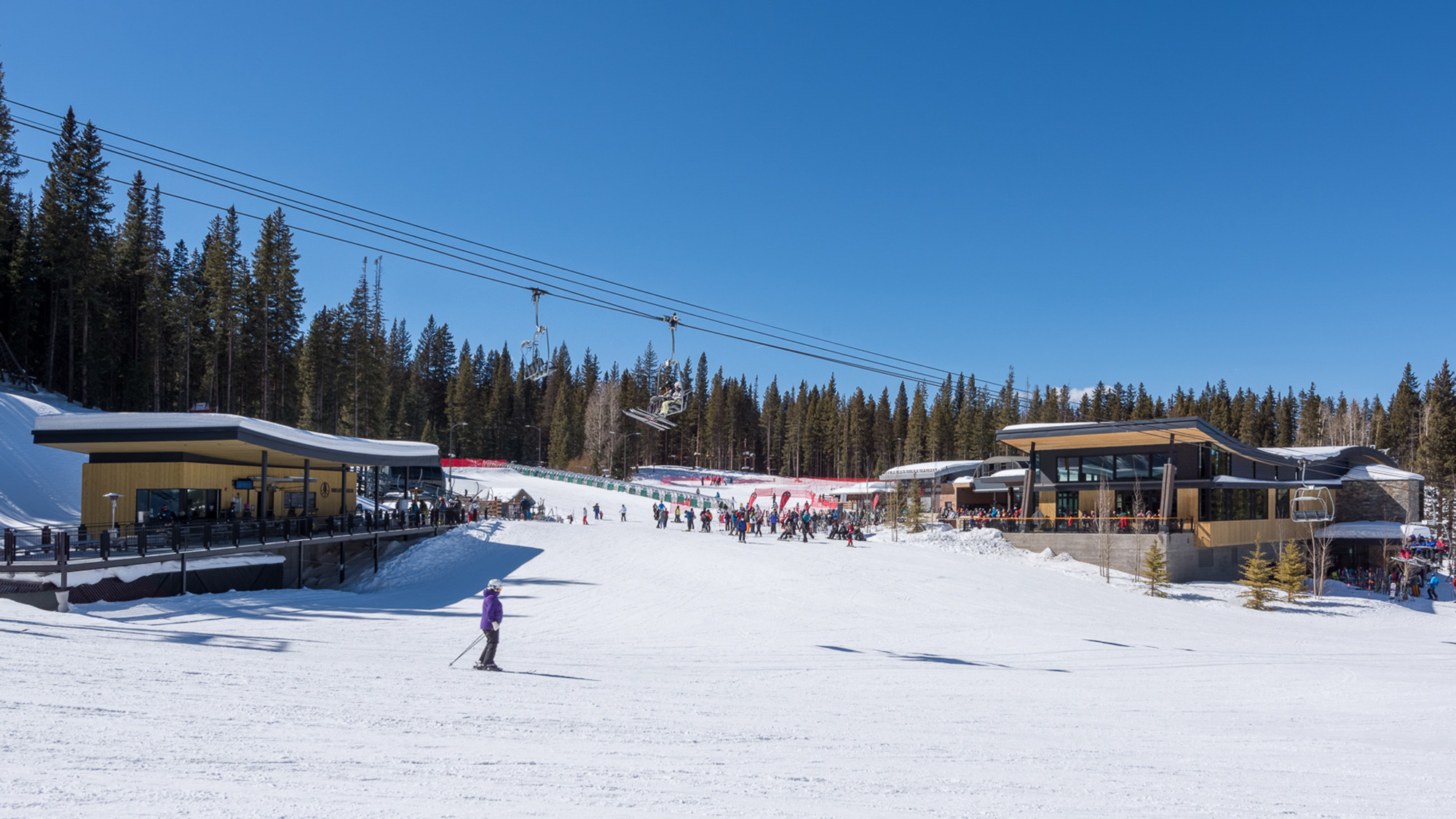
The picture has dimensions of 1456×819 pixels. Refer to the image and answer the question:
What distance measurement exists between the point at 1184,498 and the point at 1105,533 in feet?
25.0

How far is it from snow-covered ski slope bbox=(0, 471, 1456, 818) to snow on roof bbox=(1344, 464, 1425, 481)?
33.6 metres

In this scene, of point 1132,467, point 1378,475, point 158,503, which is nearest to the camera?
point 158,503

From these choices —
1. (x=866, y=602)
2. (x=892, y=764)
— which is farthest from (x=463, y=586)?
(x=892, y=764)

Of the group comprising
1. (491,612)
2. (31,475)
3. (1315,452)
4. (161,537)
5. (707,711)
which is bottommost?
(707,711)

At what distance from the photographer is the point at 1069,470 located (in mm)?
39188

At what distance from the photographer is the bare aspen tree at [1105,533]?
30938mm

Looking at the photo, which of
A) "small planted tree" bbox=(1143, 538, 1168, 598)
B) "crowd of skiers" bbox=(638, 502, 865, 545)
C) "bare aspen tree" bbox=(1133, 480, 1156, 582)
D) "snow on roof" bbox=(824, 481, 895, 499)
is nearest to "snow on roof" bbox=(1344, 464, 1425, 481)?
"bare aspen tree" bbox=(1133, 480, 1156, 582)

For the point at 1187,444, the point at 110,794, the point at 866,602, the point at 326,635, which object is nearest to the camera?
the point at 110,794

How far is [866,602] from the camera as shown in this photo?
68.6ft

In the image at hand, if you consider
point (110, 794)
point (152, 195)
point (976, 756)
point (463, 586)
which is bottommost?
point (463, 586)

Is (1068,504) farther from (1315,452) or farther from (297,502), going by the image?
(297,502)

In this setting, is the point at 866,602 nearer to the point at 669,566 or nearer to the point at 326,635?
the point at 669,566

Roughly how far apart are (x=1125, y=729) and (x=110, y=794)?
33.1 feet

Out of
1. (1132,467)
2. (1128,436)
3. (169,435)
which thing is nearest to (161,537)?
(169,435)
